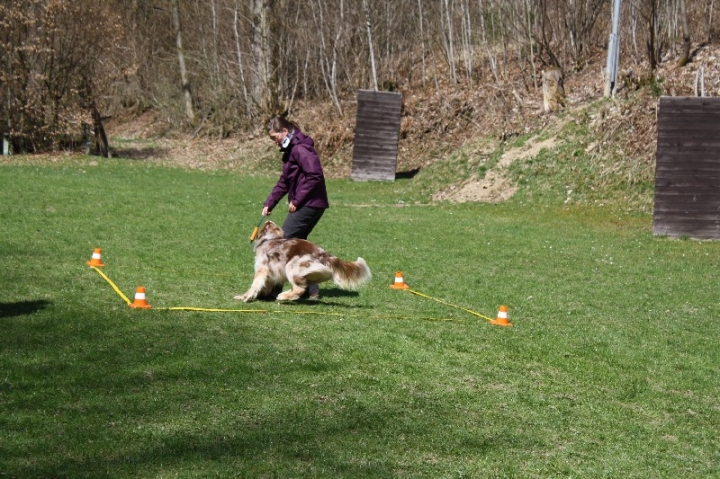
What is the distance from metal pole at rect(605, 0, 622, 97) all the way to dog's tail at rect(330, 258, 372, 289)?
61.3 feet

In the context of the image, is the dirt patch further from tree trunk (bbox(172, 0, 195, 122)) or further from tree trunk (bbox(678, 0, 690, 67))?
tree trunk (bbox(172, 0, 195, 122))

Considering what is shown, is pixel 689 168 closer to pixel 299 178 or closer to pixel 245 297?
pixel 299 178

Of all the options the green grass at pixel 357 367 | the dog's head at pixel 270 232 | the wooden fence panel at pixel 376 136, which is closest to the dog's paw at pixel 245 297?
the green grass at pixel 357 367

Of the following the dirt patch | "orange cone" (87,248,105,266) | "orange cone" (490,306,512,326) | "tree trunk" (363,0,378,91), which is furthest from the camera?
"tree trunk" (363,0,378,91)

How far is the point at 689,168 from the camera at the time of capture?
64.5 ft

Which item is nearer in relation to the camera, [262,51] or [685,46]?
[685,46]

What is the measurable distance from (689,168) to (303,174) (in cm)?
1158

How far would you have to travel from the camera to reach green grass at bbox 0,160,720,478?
572cm

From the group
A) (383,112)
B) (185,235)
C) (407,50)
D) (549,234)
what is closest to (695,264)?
(549,234)

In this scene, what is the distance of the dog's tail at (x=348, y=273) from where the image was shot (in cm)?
1015

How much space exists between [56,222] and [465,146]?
16.2 meters

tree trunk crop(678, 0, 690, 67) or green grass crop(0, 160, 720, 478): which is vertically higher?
tree trunk crop(678, 0, 690, 67)

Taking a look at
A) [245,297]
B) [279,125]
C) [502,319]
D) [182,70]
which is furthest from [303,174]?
[182,70]

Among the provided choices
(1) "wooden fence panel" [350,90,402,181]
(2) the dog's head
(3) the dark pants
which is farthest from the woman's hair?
(1) "wooden fence panel" [350,90,402,181]
